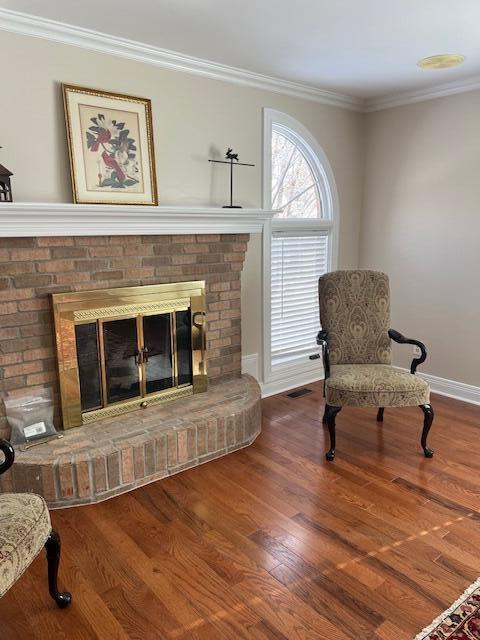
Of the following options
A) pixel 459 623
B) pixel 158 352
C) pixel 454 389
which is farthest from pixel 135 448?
pixel 454 389

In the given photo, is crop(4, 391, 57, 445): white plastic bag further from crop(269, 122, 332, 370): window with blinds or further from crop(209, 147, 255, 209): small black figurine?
crop(269, 122, 332, 370): window with blinds

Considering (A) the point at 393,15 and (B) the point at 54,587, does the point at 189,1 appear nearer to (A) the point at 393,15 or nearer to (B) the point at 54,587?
(A) the point at 393,15

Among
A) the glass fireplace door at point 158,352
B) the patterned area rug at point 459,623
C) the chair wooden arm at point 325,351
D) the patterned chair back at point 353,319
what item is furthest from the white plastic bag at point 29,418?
the patterned area rug at point 459,623

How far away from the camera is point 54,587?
1788 mm

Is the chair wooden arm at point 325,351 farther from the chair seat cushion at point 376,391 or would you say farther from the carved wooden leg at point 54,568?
the carved wooden leg at point 54,568

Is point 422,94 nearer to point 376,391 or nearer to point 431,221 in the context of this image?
point 431,221

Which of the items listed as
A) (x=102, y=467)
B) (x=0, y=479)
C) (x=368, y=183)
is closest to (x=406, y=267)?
(x=368, y=183)

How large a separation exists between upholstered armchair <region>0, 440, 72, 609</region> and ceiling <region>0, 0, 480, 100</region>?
82.5 inches

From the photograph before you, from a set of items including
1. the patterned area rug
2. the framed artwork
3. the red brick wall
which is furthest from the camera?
the framed artwork

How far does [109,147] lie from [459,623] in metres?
2.81

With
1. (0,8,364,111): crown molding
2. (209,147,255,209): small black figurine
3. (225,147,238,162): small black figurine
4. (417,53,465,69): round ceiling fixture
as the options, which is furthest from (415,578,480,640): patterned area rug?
(0,8,364,111): crown molding

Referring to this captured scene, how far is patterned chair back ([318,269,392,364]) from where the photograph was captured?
330 cm

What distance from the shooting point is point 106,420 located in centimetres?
284

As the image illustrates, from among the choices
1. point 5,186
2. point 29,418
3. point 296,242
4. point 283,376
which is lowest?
point 283,376
